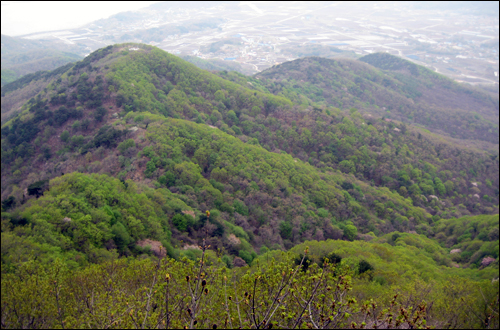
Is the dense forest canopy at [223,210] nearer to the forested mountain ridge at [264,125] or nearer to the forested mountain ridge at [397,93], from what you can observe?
the forested mountain ridge at [264,125]

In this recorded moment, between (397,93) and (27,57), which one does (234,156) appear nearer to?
(397,93)

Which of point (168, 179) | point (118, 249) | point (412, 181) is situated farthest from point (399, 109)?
point (118, 249)

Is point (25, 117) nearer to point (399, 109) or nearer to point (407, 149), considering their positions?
point (407, 149)

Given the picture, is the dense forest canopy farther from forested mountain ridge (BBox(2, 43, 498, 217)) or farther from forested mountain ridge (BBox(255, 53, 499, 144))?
forested mountain ridge (BBox(255, 53, 499, 144))

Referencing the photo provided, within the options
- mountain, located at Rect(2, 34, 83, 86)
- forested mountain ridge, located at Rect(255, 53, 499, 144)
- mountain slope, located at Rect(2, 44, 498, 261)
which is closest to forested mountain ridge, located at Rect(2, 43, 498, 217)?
mountain slope, located at Rect(2, 44, 498, 261)

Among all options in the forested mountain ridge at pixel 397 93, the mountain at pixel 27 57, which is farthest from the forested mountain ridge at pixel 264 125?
the mountain at pixel 27 57
